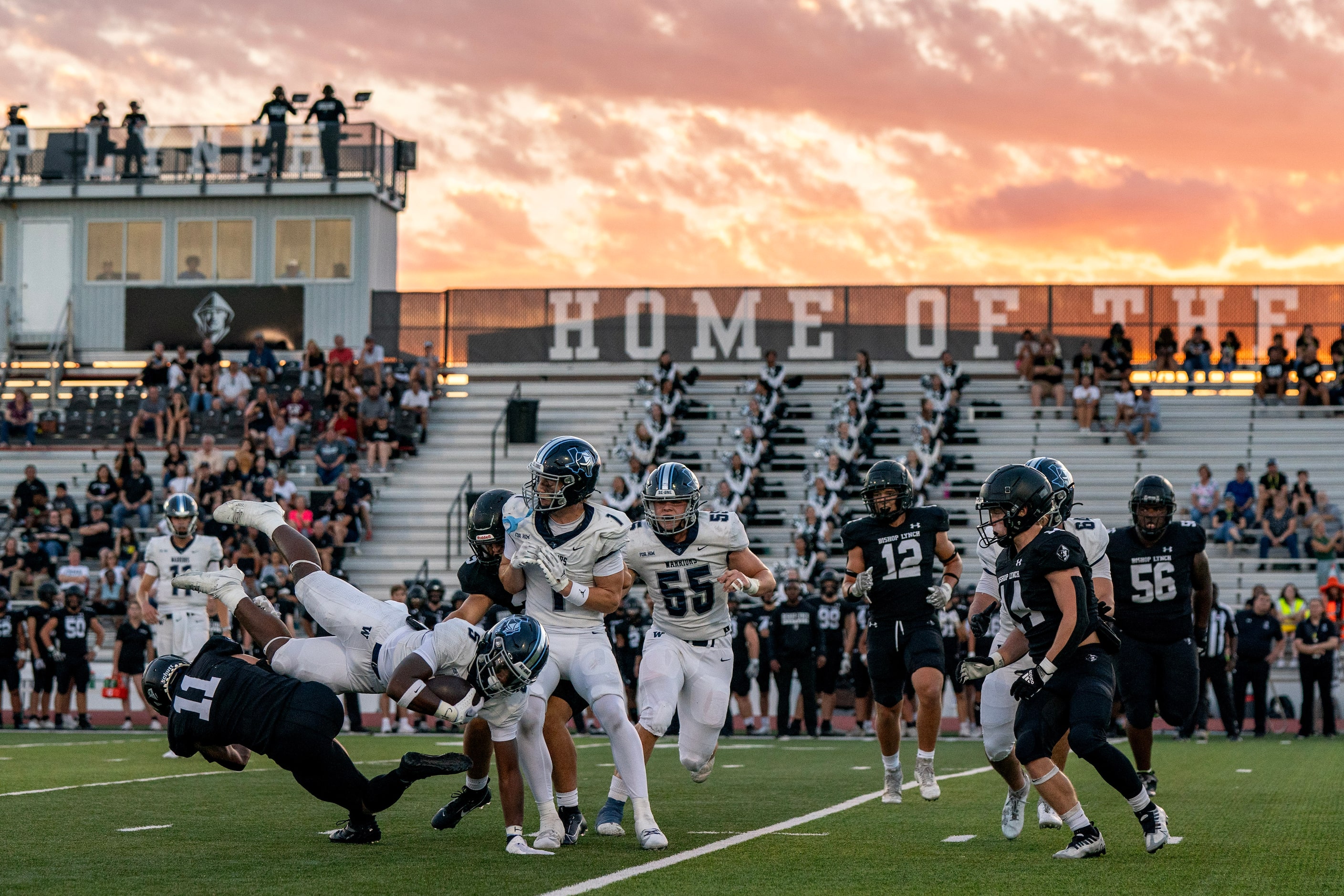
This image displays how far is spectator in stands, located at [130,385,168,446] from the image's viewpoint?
85.3ft

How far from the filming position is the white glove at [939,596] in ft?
30.9

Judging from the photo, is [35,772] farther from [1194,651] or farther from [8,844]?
[1194,651]

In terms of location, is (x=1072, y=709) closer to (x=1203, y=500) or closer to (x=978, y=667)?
(x=978, y=667)

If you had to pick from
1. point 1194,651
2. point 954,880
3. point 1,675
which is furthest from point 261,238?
point 954,880

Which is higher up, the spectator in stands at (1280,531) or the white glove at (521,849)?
the spectator in stands at (1280,531)

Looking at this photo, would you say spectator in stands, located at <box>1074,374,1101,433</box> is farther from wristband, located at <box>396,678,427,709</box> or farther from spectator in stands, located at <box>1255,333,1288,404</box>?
wristband, located at <box>396,678,427,709</box>

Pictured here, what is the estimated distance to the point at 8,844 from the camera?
7574mm

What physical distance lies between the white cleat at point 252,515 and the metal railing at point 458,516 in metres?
13.5

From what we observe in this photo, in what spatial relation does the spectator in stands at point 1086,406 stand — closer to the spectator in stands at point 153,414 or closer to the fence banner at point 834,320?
the fence banner at point 834,320

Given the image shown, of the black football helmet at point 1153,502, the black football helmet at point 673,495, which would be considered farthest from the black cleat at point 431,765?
the black football helmet at point 1153,502

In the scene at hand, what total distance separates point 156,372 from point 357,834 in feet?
69.7

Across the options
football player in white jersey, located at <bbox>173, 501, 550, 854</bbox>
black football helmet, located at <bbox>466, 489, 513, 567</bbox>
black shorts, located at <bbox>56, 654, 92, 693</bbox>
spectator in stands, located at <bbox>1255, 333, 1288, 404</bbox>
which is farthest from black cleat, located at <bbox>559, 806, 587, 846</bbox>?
spectator in stands, located at <bbox>1255, 333, 1288, 404</bbox>

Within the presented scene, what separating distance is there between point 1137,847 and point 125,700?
Result: 519 inches

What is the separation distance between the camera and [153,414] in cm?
2631
